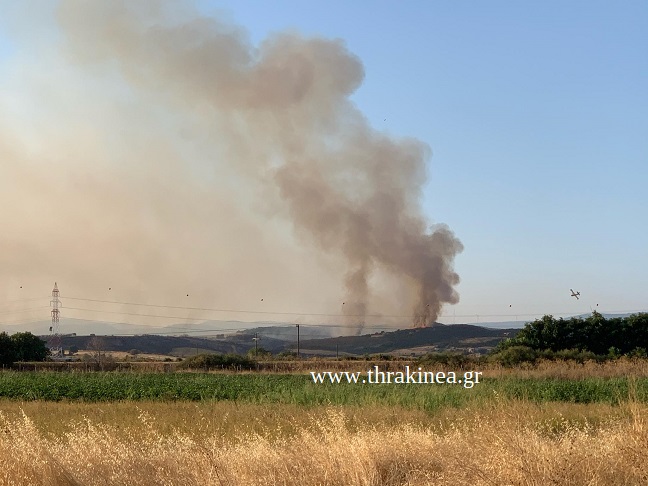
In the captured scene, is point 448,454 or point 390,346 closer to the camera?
point 448,454

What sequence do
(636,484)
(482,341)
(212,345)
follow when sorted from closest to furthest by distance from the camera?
1. (636,484)
2. (482,341)
3. (212,345)

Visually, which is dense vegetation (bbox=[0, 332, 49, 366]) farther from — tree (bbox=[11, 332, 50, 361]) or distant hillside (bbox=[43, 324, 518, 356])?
distant hillside (bbox=[43, 324, 518, 356])

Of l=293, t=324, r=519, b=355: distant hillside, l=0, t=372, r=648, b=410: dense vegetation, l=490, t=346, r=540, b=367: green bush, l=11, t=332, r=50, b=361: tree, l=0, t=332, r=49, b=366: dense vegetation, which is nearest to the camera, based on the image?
l=0, t=372, r=648, b=410: dense vegetation

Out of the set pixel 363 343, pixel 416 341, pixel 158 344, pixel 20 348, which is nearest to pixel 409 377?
pixel 20 348

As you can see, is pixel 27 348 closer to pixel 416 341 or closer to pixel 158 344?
pixel 416 341

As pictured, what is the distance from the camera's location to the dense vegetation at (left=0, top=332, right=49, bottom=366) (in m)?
67.9

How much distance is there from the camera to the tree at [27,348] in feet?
228

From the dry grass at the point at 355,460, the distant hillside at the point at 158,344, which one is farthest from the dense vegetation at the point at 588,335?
the distant hillside at the point at 158,344

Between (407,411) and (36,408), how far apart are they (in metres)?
13.7

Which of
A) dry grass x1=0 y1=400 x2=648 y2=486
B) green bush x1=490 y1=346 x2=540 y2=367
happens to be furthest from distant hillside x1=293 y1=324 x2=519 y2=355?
dry grass x1=0 y1=400 x2=648 y2=486

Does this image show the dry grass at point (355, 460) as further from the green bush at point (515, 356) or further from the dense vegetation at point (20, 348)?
the dense vegetation at point (20, 348)

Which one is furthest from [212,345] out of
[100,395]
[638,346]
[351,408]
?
[351,408]

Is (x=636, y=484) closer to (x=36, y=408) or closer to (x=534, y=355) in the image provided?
(x=36, y=408)

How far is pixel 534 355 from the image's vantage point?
172 feet
